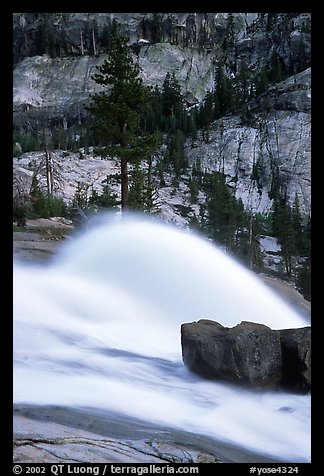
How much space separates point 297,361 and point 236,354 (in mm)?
690

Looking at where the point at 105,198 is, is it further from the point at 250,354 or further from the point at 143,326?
the point at 250,354

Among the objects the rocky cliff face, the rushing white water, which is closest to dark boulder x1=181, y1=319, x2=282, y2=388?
the rushing white water

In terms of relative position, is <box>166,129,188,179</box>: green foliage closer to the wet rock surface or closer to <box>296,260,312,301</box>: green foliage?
<box>296,260,312,301</box>: green foliage

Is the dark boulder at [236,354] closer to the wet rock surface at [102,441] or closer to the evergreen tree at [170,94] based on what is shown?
the wet rock surface at [102,441]

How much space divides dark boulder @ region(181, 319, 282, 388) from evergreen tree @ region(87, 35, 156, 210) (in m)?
1.91

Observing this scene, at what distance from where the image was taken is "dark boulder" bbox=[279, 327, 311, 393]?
4902 mm

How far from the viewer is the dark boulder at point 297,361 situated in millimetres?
4902

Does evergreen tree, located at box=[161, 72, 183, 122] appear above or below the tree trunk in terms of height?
above

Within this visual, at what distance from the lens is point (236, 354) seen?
15.6ft

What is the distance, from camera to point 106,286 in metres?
5.26
